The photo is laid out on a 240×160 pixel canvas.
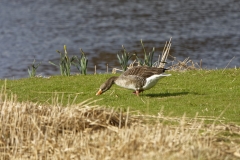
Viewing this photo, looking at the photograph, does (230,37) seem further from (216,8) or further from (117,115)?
(117,115)

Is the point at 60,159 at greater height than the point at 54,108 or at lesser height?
lesser

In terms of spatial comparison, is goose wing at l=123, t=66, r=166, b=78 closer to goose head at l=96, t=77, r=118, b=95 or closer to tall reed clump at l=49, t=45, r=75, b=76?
goose head at l=96, t=77, r=118, b=95

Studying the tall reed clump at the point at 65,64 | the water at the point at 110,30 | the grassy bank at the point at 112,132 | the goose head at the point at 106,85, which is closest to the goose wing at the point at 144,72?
the goose head at the point at 106,85

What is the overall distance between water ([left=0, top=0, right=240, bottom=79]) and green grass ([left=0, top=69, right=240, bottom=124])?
820 cm

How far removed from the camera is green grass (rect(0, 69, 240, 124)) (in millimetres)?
12359

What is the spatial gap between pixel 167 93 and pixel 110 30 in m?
19.0

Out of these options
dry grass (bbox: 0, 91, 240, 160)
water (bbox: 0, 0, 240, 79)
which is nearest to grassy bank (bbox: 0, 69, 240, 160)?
dry grass (bbox: 0, 91, 240, 160)

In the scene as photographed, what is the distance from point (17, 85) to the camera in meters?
15.6

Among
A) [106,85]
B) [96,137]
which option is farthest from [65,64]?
[96,137]

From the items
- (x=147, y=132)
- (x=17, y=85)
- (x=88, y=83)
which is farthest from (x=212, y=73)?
(x=147, y=132)

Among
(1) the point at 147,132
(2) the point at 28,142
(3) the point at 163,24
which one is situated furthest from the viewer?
(3) the point at 163,24

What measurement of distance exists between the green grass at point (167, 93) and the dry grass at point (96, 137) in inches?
68.3

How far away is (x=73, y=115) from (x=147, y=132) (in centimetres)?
143

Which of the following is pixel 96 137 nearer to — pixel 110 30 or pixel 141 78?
pixel 141 78
